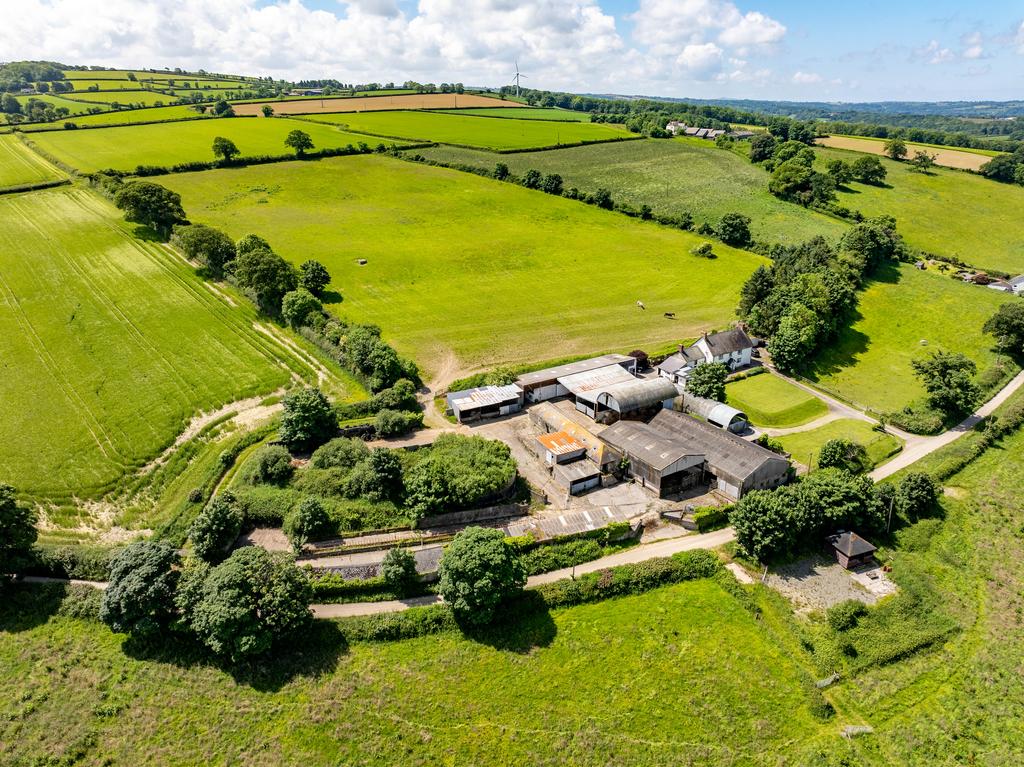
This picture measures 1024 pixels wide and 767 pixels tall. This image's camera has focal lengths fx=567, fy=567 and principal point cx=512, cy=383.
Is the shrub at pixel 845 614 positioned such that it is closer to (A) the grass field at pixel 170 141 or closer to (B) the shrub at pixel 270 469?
(B) the shrub at pixel 270 469

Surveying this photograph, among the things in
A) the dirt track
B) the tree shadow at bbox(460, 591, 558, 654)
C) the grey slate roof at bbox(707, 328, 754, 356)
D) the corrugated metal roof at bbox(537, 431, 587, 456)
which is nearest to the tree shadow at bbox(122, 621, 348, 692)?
the tree shadow at bbox(460, 591, 558, 654)

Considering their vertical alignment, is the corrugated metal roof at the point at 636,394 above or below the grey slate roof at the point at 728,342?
below

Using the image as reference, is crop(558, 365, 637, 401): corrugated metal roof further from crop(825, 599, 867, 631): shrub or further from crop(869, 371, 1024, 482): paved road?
crop(825, 599, 867, 631): shrub

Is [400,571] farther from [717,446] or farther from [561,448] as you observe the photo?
[717,446]

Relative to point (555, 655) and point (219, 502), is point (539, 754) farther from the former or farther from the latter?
point (219, 502)

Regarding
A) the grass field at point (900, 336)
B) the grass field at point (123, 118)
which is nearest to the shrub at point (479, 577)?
the grass field at point (900, 336)

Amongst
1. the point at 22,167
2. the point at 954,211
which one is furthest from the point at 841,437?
the point at 22,167
